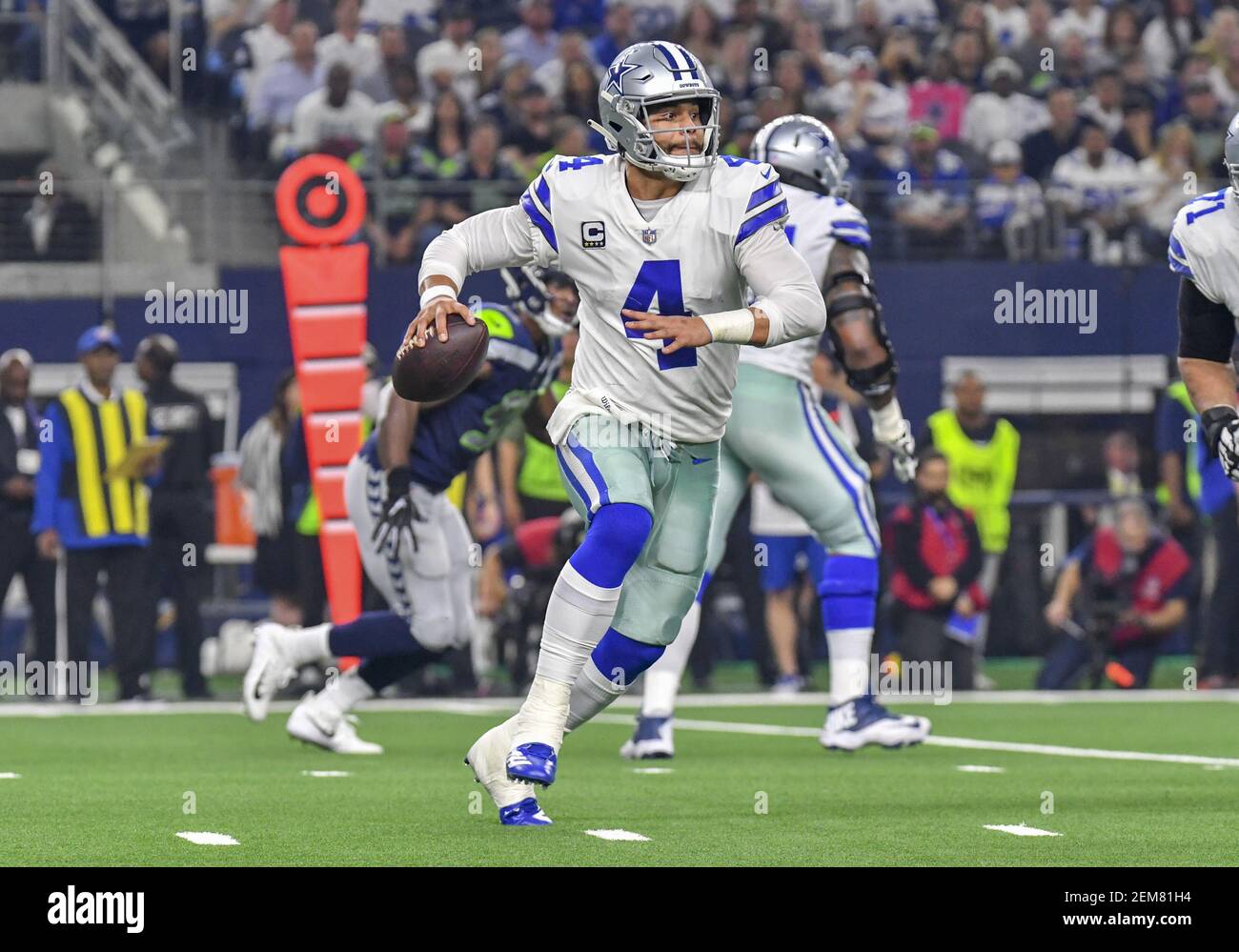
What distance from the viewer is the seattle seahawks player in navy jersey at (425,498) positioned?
870cm

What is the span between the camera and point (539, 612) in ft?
42.0

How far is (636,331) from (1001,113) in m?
11.9

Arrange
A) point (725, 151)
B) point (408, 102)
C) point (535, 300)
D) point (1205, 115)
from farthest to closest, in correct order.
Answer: point (1205, 115), point (408, 102), point (725, 151), point (535, 300)

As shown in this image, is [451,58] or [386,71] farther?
[451,58]

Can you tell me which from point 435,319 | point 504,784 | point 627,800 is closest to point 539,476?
point 627,800

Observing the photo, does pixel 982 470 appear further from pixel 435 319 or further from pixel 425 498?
pixel 435 319

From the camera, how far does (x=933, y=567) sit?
12.6 m

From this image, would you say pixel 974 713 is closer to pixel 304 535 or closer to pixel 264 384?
pixel 304 535

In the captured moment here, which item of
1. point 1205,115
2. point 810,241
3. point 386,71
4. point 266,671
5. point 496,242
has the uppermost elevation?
point 386,71

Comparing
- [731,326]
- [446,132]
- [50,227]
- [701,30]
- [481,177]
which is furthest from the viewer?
[701,30]

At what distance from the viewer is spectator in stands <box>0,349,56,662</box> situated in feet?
40.8

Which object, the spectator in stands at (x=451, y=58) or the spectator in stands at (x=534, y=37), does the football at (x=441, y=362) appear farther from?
the spectator in stands at (x=534, y=37)
